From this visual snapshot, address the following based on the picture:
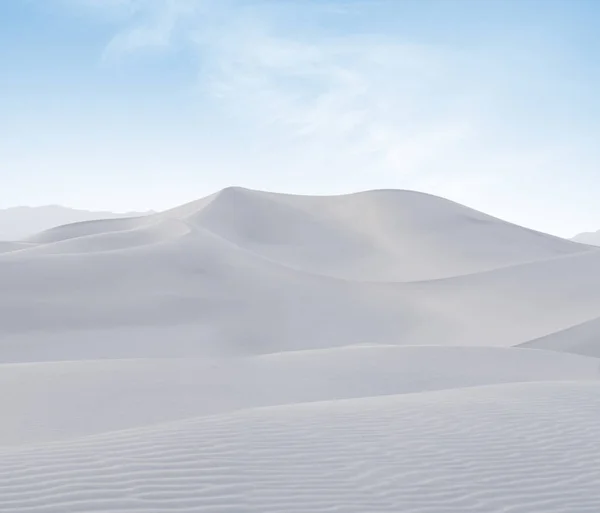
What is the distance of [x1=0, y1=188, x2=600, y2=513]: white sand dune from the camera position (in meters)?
4.57

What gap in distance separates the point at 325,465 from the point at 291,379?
6.41 m

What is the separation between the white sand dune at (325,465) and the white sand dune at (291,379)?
0.02m

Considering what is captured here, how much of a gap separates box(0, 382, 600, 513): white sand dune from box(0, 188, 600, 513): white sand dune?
0.8 inches

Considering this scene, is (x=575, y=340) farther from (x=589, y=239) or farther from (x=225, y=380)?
(x=589, y=239)

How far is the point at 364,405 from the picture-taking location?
7.12m

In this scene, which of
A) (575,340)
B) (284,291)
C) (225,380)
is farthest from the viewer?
(284,291)

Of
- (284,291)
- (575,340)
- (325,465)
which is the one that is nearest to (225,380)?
(325,465)

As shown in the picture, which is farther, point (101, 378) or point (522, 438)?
point (101, 378)

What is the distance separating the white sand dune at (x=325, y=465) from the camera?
4.27 metres

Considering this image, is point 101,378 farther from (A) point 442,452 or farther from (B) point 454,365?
(A) point 442,452

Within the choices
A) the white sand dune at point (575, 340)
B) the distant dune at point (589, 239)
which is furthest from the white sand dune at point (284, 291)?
the distant dune at point (589, 239)

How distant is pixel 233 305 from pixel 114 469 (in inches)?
695

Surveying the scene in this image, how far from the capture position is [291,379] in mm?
11320

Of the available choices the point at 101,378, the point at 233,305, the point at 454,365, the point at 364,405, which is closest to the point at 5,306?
the point at 233,305
